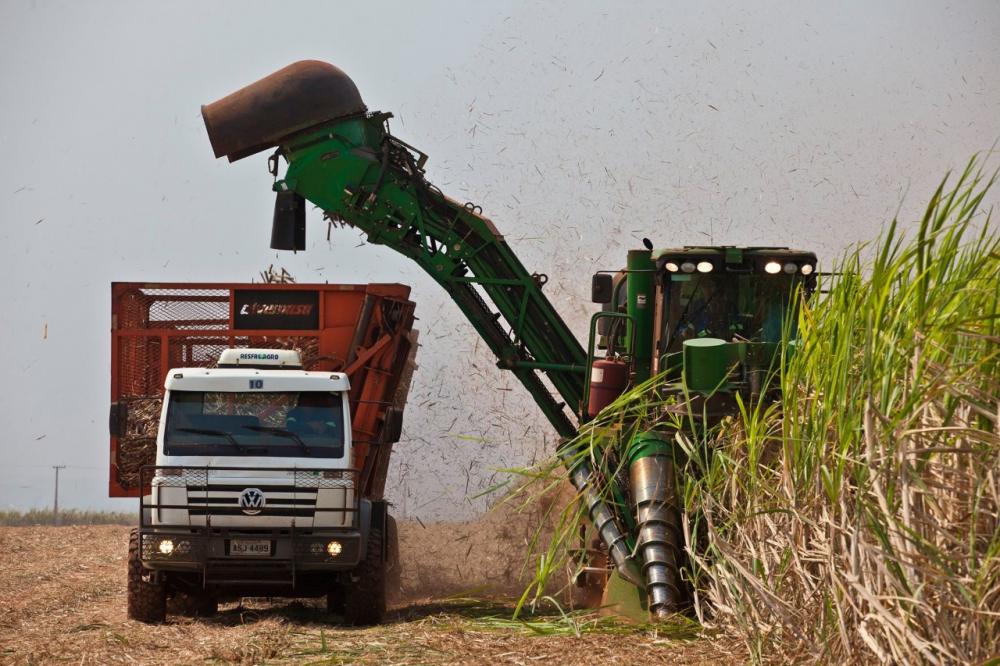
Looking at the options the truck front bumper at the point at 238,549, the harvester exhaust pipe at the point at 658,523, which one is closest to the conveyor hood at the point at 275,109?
A: the truck front bumper at the point at 238,549

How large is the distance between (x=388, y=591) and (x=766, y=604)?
7440 millimetres

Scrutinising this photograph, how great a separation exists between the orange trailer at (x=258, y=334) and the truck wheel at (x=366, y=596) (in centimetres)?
141

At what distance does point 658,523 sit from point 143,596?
441cm

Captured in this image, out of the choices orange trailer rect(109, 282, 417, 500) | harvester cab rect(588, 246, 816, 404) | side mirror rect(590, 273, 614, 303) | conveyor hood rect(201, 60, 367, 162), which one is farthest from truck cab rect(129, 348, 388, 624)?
side mirror rect(590, 273, 614, 303)

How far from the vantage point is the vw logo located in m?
11.6

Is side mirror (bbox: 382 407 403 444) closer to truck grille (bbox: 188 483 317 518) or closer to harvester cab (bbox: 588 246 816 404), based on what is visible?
truck grille (bbox: 188 483 317 518)

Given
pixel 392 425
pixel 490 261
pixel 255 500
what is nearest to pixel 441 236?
pixel 490 261

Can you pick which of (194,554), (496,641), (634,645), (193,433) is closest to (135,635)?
(194,554)

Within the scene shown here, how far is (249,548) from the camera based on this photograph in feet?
37.5

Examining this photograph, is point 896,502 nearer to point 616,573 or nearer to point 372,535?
point 616,573

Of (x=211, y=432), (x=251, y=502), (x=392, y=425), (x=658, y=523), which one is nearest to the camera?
(x=658, y=523)

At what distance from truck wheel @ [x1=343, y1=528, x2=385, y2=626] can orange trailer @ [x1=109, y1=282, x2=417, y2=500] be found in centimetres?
141

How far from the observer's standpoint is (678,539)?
991 centimetres

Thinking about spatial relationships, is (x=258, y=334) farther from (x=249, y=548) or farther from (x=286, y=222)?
(x=249, y=548)
